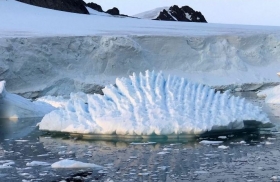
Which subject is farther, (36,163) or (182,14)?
(182,14)

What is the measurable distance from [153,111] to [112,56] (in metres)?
7.75

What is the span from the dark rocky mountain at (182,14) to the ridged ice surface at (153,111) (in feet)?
89.0

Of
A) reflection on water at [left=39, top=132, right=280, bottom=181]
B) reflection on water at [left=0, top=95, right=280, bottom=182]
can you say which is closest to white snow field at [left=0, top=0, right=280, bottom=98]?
reflection on water at [left=0, top=95, right=280, bottom=182]

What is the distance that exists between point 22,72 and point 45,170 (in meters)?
7.70

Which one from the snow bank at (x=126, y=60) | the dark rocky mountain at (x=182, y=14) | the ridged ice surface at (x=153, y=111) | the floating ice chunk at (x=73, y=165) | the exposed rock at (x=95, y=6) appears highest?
the exposed rock at (x=95, y=6)

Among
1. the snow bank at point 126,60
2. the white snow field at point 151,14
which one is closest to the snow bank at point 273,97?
the snow bank at point 126,60

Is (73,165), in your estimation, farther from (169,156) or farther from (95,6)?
(95,6)

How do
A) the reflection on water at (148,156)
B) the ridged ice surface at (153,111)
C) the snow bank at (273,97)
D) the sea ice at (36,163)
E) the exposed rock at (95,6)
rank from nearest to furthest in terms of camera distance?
the reflection on water at (148,156), the sea ice at (36,163), the ridged ice surface at (153,111), the snow bank at (273,97), the exposed rock at (95,6)

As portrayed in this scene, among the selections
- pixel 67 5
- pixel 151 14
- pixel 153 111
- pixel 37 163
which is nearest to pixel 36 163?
pixel 37 163

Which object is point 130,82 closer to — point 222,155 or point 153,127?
point 153,127

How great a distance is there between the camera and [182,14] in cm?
3359

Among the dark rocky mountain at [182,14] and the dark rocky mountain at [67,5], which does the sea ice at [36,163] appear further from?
the dark rocky mountain at [182,14]

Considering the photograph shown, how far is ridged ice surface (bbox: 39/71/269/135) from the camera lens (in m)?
5.00

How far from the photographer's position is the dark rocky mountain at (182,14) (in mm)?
32844
